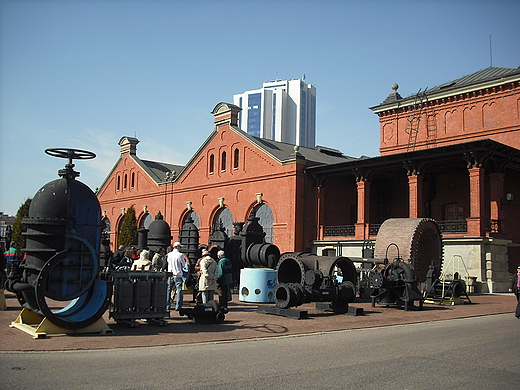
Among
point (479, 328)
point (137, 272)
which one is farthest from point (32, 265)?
point (479, 328)

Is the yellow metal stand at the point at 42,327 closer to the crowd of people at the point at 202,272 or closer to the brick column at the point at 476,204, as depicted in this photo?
the crowd of people at the point at 202,272

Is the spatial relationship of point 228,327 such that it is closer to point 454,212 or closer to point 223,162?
point 454,212

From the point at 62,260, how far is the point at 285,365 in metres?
4.92

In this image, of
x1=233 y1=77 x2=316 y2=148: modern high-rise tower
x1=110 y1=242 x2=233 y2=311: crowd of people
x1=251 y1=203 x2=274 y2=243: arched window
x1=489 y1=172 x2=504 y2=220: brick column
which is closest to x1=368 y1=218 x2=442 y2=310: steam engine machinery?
x1=110 y1=242 x2=233 y2=311: crowd of people

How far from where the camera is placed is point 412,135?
36125 millimetres

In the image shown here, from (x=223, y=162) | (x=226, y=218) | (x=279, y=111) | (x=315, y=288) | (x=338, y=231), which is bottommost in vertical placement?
(x=315, y=288)

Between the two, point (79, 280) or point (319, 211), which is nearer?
point (79, 280)

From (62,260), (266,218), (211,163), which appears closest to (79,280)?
(62,260)

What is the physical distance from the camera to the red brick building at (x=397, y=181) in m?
26.1

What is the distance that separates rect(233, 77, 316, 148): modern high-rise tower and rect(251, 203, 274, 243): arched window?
420 feet

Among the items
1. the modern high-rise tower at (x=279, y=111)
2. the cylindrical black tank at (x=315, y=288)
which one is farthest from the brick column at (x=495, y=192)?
the modern high-rise tower at (x=279, y=111)

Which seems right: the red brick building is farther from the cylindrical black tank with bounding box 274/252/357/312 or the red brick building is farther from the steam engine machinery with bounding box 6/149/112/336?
the steam engine machinery with bounding box 6/149/112/336

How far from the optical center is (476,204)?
2570 centimetres

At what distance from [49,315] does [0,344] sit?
98cm
